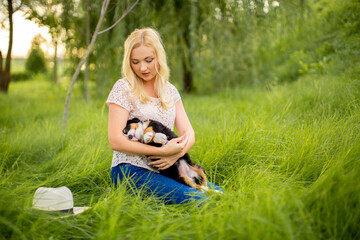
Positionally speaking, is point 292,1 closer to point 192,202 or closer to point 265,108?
point 265,108

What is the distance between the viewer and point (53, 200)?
4.97ft

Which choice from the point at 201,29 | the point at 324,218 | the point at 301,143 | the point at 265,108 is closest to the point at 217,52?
the point at 201,29

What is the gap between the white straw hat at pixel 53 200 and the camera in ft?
4.88

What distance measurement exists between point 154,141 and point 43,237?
0.84 meters

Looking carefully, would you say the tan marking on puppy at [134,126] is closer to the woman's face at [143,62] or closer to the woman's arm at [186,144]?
the woman's arm at [186,144]

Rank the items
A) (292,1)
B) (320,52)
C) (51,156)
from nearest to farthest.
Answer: (51,156)
(320,52)
(292,1)

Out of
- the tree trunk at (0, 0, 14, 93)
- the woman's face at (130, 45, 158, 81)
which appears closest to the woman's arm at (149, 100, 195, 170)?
the woman's face at (130, 45, 158, 81)

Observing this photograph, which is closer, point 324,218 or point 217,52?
point 324,218

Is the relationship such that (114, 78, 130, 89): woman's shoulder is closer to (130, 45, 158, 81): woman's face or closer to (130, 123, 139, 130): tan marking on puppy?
(130, 45, 158, 81): woman's face

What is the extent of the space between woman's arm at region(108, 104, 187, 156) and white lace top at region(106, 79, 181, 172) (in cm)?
7

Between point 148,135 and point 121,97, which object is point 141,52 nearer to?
point 121,97

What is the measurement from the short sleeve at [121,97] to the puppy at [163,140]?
0.40 ft

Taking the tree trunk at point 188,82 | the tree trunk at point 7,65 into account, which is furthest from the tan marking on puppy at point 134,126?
the tree trunk at point 7,65

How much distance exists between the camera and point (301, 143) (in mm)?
2121
